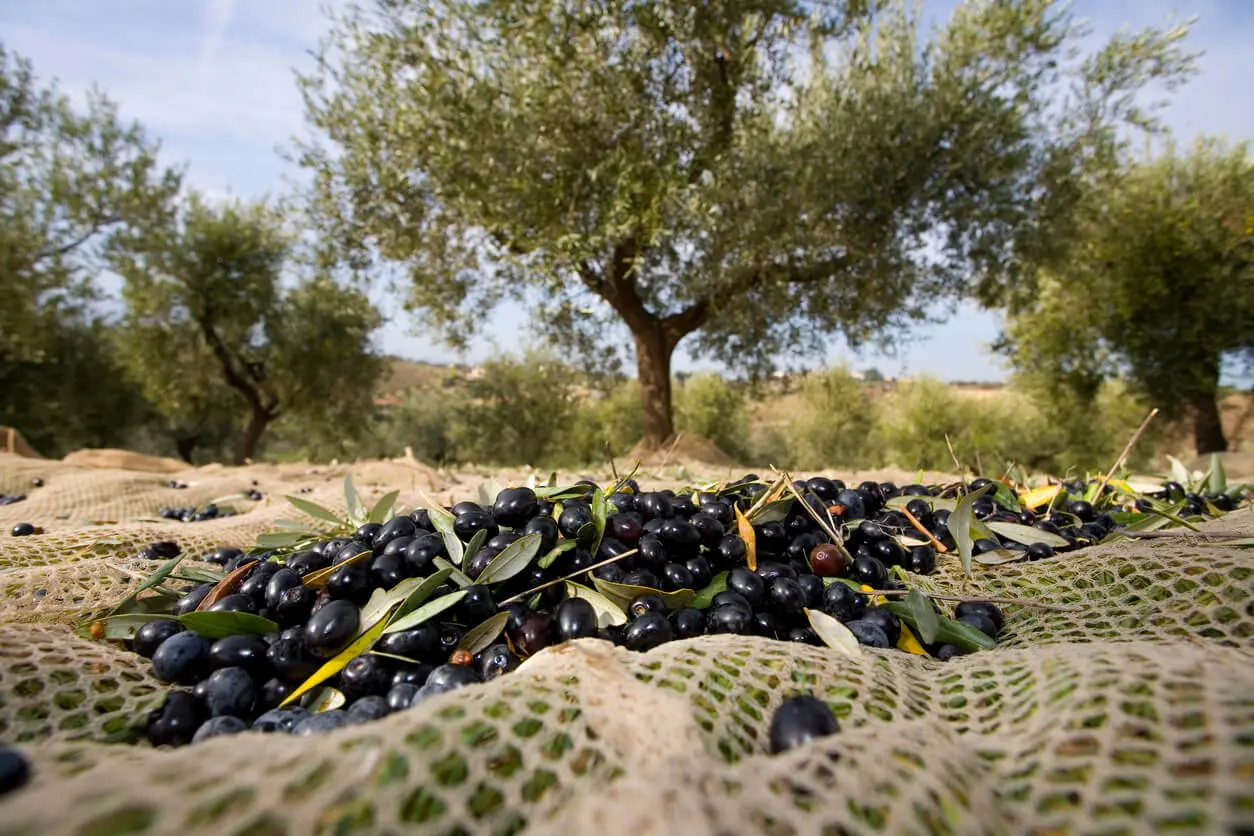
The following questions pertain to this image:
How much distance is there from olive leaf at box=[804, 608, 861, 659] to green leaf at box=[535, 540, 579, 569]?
0.52 m

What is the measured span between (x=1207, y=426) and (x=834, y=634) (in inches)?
545

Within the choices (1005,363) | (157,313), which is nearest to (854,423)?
(1005,363)

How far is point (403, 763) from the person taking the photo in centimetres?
57

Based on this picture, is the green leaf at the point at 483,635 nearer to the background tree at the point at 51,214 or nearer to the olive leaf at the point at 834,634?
the olive leaf at the point at 834,634

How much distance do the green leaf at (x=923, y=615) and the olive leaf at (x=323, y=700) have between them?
1065 mm

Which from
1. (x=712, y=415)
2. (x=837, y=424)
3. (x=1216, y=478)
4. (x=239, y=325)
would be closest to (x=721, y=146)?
(x=1216, y=478)

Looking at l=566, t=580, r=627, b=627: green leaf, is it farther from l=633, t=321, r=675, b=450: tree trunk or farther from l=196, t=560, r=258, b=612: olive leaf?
l=633, t=321, r=675, b=450: tree trunk

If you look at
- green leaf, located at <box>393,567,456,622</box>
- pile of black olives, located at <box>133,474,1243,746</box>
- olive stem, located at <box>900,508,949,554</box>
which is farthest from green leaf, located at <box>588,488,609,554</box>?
olive stem, located at <box>900,508,949,554</box>

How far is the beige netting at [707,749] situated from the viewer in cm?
52

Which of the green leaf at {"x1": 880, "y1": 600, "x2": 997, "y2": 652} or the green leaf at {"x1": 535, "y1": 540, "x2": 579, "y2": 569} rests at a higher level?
the green leaf at {"x1": 535, "y1": 540, "x2": 579, "y2": 569}

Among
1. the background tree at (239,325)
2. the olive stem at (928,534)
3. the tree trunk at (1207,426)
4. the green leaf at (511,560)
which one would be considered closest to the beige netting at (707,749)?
the green leaf at (511,560)

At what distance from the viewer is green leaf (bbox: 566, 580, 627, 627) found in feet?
3.68

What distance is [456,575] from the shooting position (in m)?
1.20

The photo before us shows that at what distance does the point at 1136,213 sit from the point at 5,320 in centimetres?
2020
